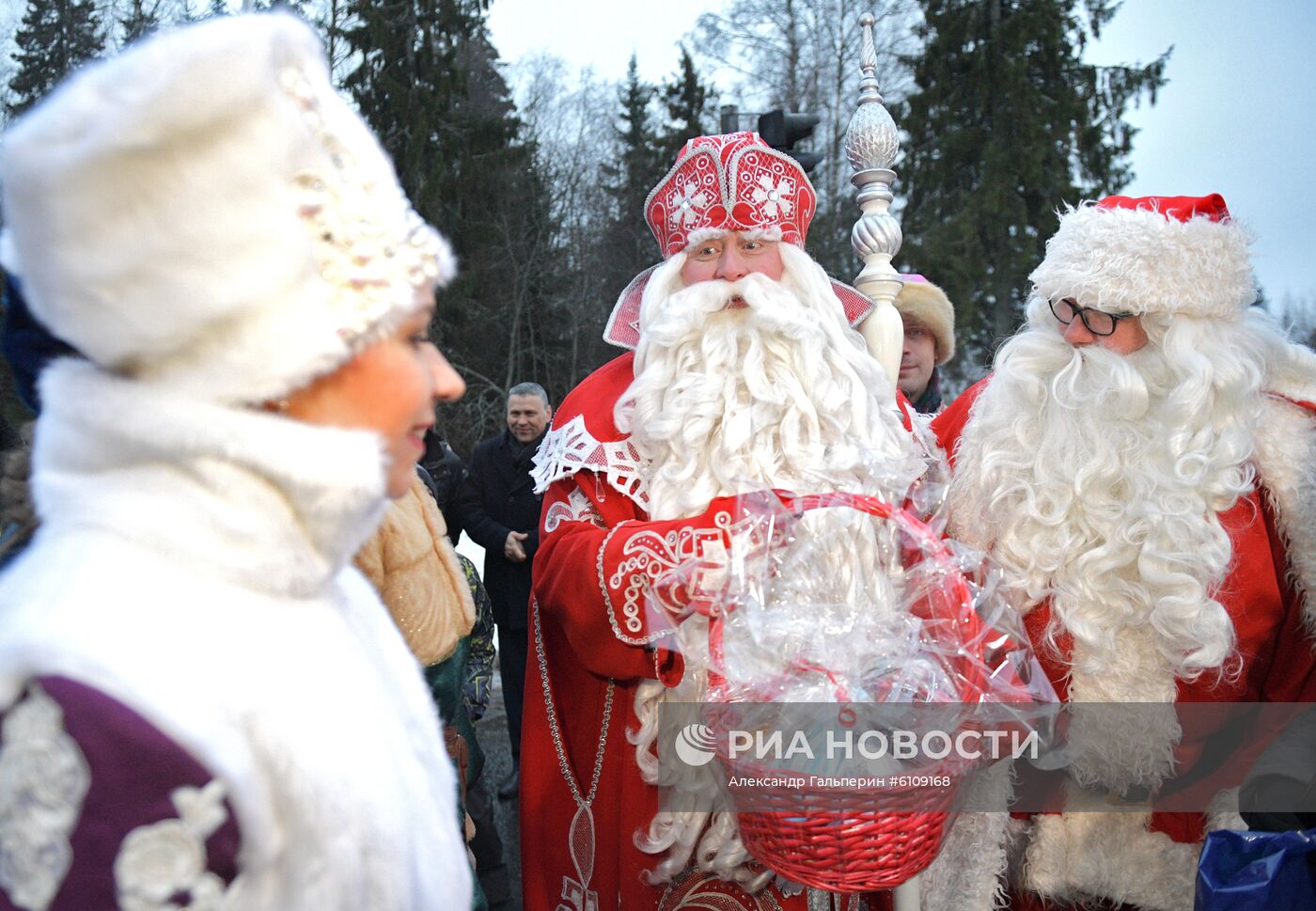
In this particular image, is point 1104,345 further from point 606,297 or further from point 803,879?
point 606,297

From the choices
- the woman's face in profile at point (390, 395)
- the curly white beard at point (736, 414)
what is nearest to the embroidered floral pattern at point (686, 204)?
the curly white beard at point (736, 414)

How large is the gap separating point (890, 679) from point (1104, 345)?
1.42 meters

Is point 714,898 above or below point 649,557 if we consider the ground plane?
below

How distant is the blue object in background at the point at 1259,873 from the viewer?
6.29 ft

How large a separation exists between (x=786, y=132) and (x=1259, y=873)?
2387 millimetres

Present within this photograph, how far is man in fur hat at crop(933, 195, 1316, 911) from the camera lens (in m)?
2.56

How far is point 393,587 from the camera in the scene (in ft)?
9.75

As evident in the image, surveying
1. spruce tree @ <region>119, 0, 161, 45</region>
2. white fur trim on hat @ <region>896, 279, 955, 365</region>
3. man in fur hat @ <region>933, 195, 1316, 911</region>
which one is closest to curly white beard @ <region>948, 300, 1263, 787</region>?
man in fur hat @ <region>933, 195, 1316, 911</region>

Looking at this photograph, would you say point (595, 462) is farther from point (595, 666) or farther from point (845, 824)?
point (845, 824)

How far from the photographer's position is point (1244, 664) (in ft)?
8.41

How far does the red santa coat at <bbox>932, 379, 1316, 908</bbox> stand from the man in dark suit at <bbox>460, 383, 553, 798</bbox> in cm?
358

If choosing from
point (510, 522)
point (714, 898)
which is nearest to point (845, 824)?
point (714, 898)

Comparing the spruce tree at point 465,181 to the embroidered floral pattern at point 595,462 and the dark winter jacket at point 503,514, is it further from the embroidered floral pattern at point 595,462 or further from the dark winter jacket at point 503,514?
the embroidered floral pattern at point 595,462

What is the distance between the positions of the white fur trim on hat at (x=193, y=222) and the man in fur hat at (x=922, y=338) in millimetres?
3685
